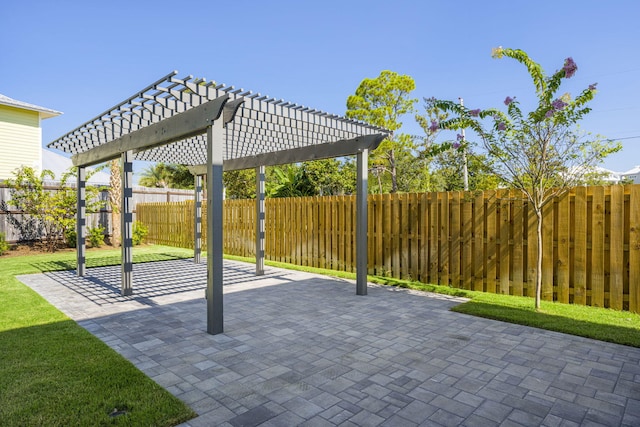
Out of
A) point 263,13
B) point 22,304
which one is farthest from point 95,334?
point 263,13

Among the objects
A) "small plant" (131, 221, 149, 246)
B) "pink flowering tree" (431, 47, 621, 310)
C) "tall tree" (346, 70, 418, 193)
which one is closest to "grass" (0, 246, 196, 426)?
"pink flowering tree" (431, 47, 621, 310)

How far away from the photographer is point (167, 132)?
4984mm

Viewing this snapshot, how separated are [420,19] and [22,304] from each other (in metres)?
12.1

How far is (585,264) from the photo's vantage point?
17.3 feet

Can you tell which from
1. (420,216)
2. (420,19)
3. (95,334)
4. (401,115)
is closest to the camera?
(95,334)

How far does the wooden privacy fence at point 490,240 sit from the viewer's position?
5.05 m

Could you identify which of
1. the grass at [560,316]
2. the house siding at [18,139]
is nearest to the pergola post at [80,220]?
the grass at [560,316]

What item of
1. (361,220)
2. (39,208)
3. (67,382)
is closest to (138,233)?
(39,208)

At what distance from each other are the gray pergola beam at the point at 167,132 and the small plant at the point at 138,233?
794cm

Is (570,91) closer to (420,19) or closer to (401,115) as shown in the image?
(420,19)

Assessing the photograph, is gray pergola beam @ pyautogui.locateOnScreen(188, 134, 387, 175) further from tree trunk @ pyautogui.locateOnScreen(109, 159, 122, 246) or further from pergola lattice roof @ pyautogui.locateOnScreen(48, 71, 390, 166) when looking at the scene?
tree trunk @ pyautogui.locateOnScreen(109, 159, 122, 246)

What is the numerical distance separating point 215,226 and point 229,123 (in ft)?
6.74

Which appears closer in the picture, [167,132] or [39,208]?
[167,132]

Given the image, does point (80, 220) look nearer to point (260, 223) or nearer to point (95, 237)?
point (260, 223)
